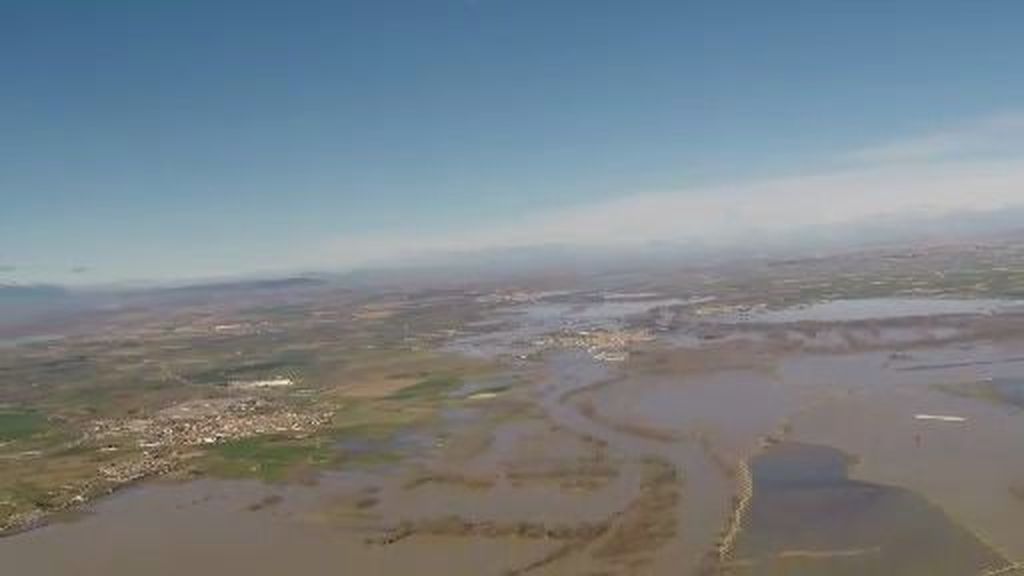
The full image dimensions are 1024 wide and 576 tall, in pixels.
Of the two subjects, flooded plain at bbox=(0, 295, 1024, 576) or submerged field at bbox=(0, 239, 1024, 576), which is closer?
flooded plain at bbox=(0, 295, 1024, 576)

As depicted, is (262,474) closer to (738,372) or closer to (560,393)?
(560,393)

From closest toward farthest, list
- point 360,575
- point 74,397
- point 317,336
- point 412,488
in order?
point 360,575, point 412,488, point 74,397, point 317,336

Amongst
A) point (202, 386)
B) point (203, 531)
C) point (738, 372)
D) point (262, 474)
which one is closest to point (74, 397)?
point (202, 386)

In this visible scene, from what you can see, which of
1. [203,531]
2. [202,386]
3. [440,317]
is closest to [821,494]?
[203,531]

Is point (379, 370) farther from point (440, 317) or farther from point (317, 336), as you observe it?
point (440, 317)

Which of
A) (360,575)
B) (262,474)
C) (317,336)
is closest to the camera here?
(360,575)

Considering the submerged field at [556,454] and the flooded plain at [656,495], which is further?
the submerged field at [556,454]

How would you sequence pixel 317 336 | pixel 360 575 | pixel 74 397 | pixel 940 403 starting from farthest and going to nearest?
pixel 317 336 → pixel 74 397 → pixel 940 403 → pixel 360 575

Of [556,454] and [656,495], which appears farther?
[556,454]

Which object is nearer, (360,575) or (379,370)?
(360,575)
